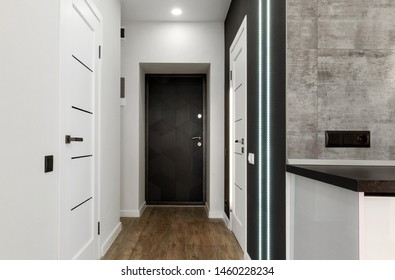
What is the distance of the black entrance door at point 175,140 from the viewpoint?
4977mm

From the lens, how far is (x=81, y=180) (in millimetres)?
2229

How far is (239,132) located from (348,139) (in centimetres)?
144

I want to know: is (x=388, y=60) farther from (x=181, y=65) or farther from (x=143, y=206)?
(x=143, y=206)

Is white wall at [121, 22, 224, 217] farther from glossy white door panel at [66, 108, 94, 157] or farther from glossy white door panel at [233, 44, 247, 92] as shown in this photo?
glossy white door panel at [66, 108, 94, 157]

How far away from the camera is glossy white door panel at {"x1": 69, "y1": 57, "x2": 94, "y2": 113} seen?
2031 millimetres

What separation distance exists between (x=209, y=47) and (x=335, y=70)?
271cm

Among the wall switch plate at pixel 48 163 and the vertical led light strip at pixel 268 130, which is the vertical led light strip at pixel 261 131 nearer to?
the vertical led light strip at pixel 268 130

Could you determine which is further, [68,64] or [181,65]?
[181,65]

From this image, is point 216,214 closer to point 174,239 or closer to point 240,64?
point 174,239

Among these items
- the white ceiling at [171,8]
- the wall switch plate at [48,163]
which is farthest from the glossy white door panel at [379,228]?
the white ceiling at [171,8]

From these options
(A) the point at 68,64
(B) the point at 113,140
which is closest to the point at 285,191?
(A) the point at 68,64

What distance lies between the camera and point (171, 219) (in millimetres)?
4098

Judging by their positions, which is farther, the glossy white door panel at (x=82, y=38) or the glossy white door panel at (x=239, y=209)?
the glossy white door panel at (x=239, y=209)

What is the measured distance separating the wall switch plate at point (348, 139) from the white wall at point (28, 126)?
1.57 meters
